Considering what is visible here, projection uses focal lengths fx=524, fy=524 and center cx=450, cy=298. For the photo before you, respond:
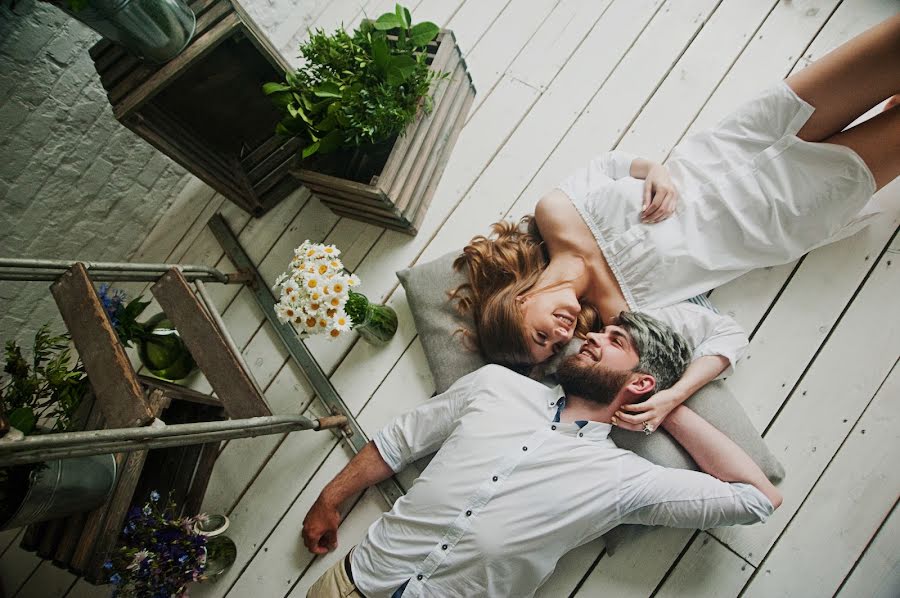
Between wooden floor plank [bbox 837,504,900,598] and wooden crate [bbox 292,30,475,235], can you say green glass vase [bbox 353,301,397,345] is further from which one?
wooden floor plank [bbox 837,504,900,598]

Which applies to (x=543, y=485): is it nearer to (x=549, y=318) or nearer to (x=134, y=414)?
(x=549, y=318)

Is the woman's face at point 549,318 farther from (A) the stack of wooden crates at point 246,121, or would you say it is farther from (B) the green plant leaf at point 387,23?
(B) the green plant leaf at point 387,23

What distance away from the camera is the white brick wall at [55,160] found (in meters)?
1.72

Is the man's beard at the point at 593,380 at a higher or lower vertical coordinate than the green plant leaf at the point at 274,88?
lower

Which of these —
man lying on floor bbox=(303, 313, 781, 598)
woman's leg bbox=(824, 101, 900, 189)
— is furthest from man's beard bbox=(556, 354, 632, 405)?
woman's leg bbox=(824, 101, 900, 189)

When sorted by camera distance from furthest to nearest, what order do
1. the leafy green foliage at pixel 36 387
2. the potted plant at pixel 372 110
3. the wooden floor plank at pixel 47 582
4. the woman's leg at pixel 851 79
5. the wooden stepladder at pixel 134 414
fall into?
the wooden floor plank at pixel 47 582 < the potted plant at pixel 372 110 < the woman's leg at pixel 851 79 < the leafy green foliage at pixel 36 387 < the wooden stepladder at pixel 134 414

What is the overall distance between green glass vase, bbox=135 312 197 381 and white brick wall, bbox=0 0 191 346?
551 mm

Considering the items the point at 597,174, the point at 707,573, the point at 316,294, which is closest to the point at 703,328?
the point at 597,174

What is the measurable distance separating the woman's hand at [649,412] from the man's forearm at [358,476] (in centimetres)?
74

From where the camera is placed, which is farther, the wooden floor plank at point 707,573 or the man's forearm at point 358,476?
the man's forearm at point 358,476

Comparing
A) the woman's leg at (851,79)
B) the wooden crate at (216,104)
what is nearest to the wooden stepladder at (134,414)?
the wooden crate at (216,104)

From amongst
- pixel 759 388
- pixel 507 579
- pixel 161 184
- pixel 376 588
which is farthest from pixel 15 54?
pixel 759 388

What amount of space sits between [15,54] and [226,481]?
1577mm

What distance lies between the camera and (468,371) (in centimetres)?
173
